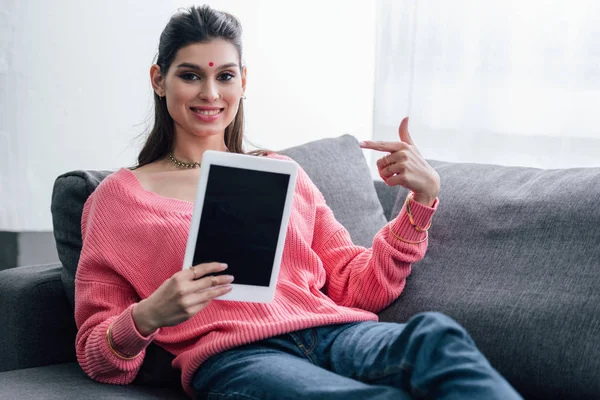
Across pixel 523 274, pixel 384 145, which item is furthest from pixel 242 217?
pixel 523 274

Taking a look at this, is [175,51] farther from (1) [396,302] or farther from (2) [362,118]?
(2) [362,118]

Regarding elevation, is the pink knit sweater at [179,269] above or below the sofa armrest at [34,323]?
above

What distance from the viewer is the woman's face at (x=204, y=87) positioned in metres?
1.57

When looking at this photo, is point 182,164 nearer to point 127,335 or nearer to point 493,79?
point 127,335

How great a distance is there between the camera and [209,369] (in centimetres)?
134

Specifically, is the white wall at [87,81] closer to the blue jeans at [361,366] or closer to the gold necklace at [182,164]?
the gold necklace at [182,164]

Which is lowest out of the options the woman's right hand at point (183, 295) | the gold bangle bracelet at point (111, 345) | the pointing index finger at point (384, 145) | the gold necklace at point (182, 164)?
the gold bangle bracelet at point (111, 345)

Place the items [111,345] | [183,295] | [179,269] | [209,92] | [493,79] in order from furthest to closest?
1. [493,79]
2. [209,92]
3. [179,269]
4. [111,345]
5. [183,295]

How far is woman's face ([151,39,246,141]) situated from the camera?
1.57 metres

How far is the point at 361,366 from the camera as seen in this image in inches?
50.8

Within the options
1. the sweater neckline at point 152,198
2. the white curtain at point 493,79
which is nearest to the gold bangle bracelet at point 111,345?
the sweater neckline at point 152,198

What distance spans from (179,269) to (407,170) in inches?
18.4

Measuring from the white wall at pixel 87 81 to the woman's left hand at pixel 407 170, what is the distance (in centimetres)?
100

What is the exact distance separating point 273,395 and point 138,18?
1.53m
